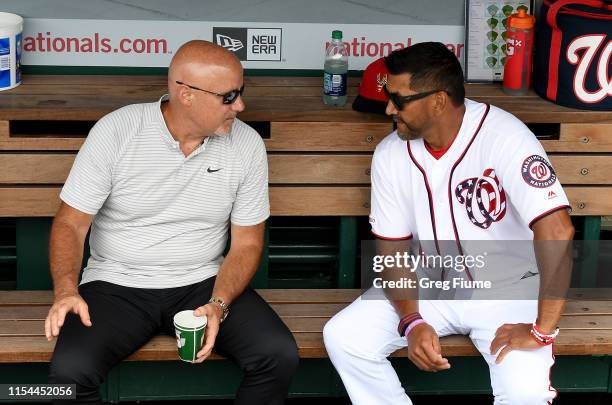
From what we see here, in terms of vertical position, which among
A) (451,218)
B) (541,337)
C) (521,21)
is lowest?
(541,337)

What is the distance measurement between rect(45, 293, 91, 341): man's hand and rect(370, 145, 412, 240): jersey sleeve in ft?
3.27

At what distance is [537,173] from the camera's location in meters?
3.93

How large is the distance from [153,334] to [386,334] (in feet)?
2.46

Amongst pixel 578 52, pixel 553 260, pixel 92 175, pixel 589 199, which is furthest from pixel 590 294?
pixel 92 175

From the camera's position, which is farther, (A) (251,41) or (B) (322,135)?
(A) (251,41)

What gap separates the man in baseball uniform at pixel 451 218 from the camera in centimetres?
390

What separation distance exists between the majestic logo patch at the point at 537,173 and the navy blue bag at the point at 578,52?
0.72 meters

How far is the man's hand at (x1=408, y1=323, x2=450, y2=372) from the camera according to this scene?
3.94m

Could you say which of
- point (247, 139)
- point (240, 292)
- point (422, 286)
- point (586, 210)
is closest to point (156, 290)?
point (240, 292)

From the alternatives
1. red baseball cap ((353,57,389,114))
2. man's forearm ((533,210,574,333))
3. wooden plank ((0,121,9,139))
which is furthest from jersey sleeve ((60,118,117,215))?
man's forearm ((533,210,574,333))

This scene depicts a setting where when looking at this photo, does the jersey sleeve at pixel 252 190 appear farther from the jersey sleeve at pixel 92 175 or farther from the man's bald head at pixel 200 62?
the jersey sleeve at pixel 92 175

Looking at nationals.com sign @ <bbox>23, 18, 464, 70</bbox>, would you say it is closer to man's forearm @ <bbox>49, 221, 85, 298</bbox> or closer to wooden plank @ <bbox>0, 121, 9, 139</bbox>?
wooden plank @ <bbox>0, 121, 9, 139</bbox>

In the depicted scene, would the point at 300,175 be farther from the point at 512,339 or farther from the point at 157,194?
the point at 512,339

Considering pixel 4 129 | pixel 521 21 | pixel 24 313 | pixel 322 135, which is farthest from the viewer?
pixel 521 21
